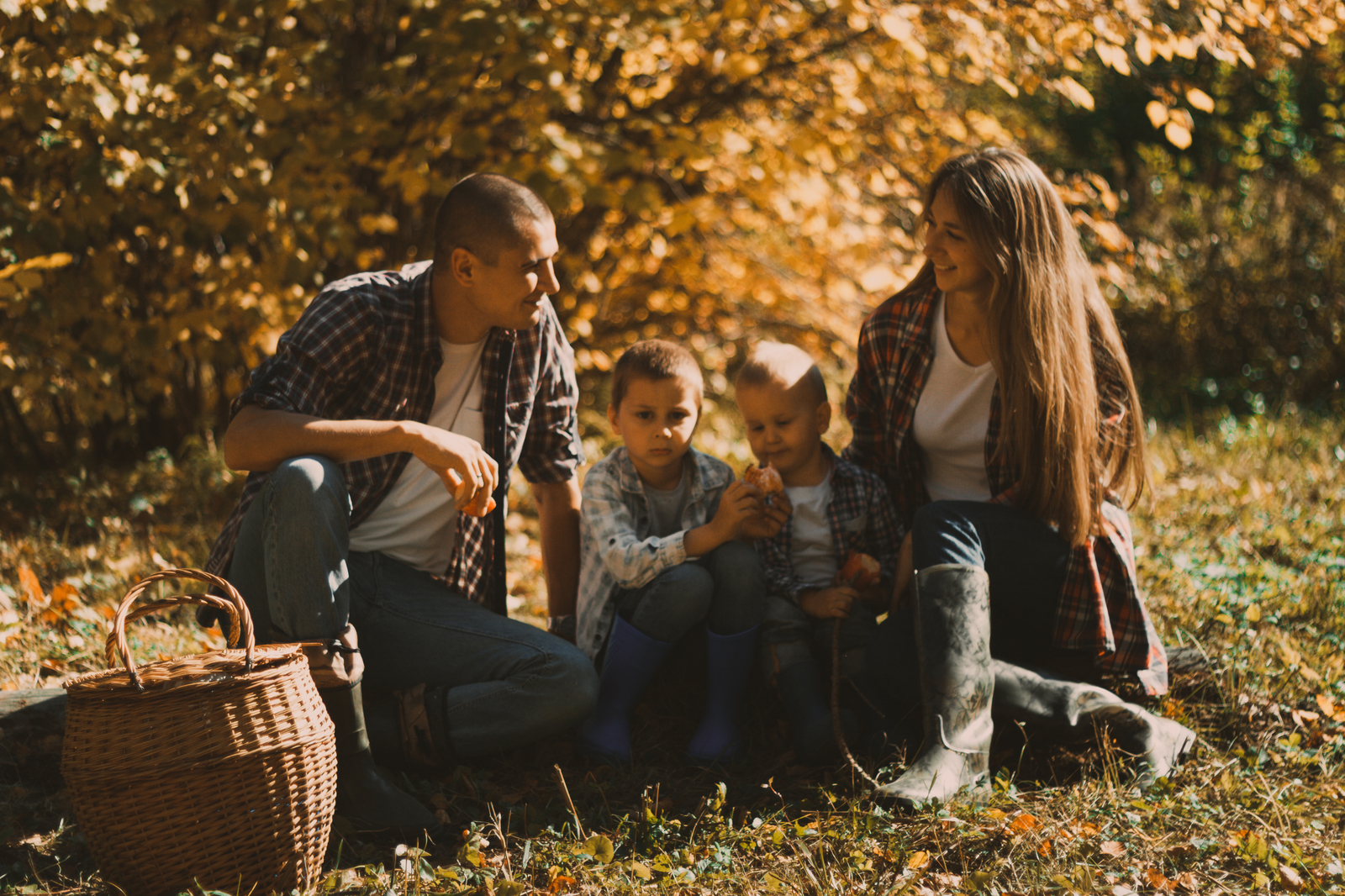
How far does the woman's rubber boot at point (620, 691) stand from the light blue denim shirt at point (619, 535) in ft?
0.42

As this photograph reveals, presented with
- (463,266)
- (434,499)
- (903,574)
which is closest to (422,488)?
(434,499)

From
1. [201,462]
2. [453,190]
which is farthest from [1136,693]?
[201,462]

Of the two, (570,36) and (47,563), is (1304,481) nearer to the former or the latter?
(570,36)

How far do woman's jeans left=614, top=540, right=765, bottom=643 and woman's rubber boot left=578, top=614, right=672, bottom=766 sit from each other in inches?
1.3

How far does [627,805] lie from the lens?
2.31 metres

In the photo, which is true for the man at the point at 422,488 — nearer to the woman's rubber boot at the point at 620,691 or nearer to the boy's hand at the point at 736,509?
the woman's rubber boot at the point at 620,691

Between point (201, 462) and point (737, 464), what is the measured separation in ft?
8.75

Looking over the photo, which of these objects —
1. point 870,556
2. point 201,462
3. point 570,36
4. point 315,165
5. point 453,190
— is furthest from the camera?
point 201,462

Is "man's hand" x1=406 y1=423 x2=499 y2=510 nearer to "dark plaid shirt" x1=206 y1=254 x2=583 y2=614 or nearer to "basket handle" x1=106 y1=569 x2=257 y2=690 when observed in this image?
"dark plaid shirt" x1=206 y1=254 x2=583 y2=614

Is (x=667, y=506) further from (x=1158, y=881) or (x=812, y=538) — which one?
(x=1158, y=881)

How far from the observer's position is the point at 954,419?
8.89ft

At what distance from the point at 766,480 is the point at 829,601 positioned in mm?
353

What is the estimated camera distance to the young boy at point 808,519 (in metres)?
2.62

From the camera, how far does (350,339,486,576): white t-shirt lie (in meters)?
2.54
